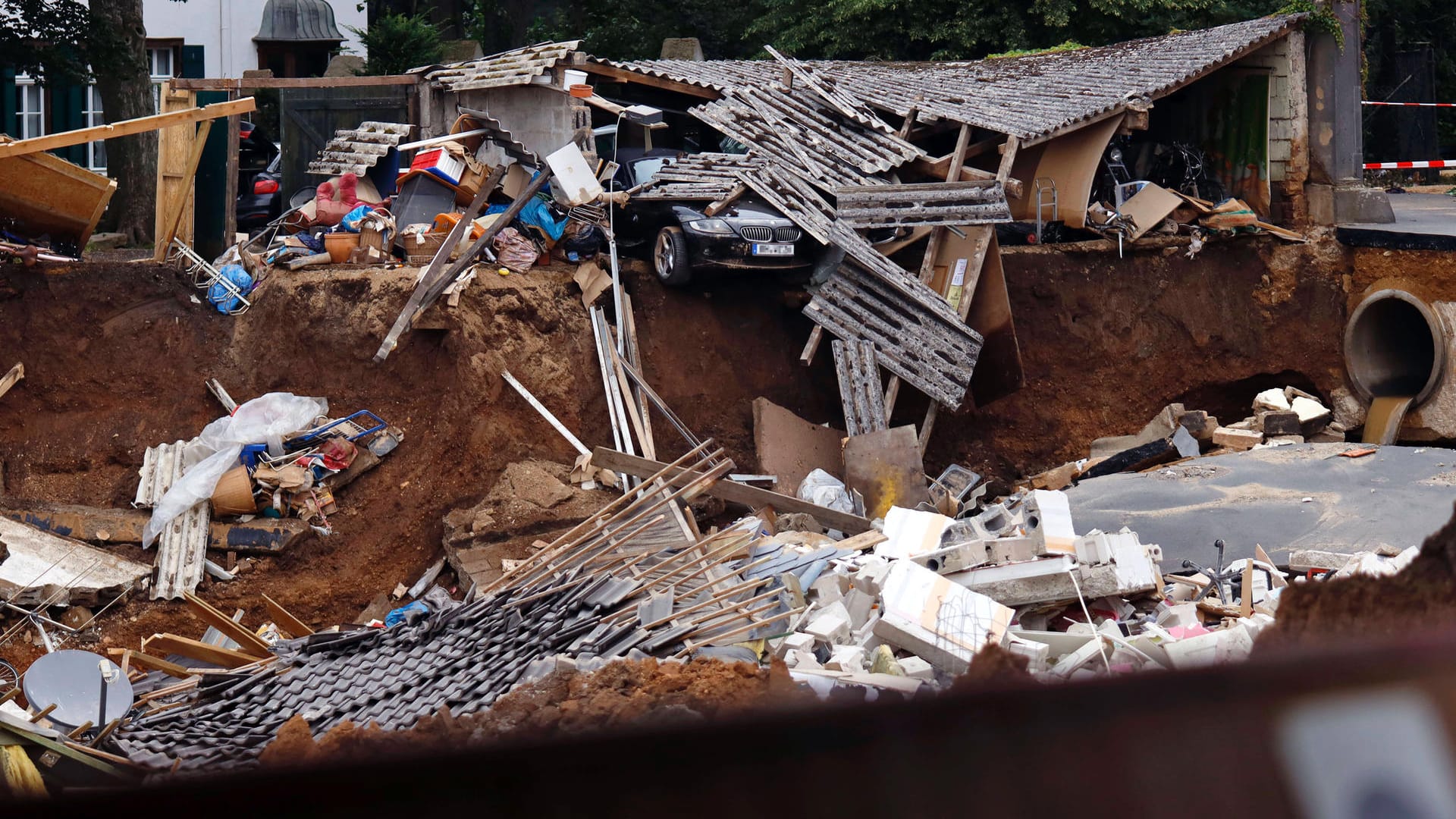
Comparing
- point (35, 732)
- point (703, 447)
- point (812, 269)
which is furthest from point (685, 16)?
point (35, 732)

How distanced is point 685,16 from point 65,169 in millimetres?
15370

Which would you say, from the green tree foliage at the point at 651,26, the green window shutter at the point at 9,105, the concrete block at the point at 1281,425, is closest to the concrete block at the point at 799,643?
the concrete block at the point at 1281,425

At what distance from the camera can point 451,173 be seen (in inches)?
502

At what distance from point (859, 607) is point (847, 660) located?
1.02 m

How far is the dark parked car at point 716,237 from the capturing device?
11844 millimetres

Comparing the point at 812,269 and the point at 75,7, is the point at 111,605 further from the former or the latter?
the point at 75,7

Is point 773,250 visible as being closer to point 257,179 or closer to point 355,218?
point 355,218

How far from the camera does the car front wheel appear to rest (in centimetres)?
1216

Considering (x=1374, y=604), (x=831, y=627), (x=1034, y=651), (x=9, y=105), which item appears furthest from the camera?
(x=9, y=105)

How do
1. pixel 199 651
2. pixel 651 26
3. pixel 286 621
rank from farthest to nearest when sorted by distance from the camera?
1. pixel 651 26
2. pixel 286 621
3. pixel 199 651

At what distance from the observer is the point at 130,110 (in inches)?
609

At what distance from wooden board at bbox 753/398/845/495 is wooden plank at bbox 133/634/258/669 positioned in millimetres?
5181

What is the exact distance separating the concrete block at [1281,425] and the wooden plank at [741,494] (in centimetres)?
511

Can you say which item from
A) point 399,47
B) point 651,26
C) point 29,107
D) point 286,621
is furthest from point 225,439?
point 651,26
